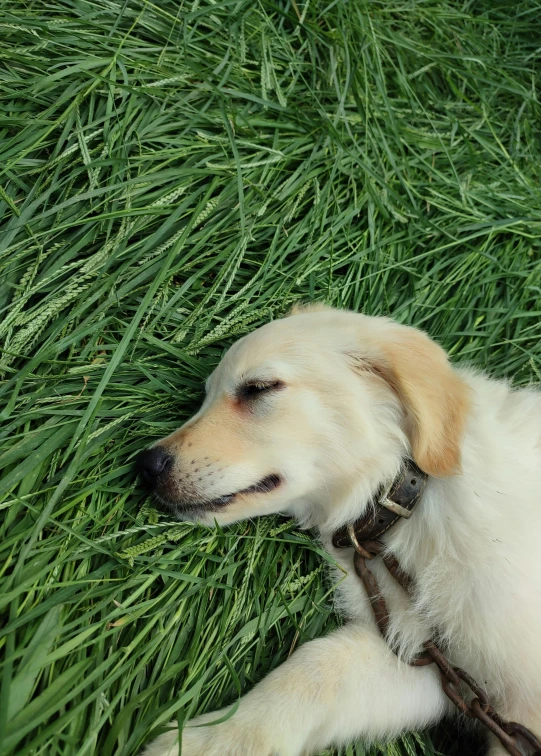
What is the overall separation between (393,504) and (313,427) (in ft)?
1.30

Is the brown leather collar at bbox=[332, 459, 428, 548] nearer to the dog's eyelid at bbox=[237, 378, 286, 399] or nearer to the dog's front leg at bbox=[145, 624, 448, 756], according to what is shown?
the dog's front leg at bbox=[145, 624, 448, 756]

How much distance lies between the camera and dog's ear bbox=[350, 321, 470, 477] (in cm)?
194

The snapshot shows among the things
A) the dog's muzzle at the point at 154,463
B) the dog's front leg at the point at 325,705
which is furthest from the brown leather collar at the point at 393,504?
the dog's muzzle at the point at 154,463

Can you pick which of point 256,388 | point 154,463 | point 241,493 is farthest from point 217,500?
point 256,388

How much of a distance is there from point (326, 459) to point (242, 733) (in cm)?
92

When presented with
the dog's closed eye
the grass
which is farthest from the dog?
the grass

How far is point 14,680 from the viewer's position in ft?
5.58

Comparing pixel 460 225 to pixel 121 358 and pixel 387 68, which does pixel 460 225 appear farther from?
pixel 121 358

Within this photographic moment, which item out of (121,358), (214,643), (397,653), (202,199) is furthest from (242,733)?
(202,199)

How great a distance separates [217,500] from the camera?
2059 mm

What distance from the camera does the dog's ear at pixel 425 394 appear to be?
194 cm

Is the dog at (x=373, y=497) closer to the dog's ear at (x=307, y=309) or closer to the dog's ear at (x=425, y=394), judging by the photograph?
the dog's ear at (x=425, y=394)

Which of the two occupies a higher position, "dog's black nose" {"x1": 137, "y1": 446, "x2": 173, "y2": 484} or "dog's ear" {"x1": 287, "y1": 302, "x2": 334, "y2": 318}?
"dog's ear" {"x1": 287, "y1": 302, "x2": 334, "y2": 318}

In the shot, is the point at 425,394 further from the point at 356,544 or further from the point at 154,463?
Result: the point at 154,463
